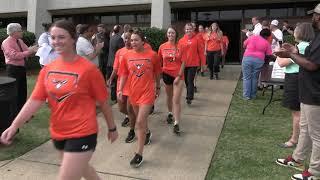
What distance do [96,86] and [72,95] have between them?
0.21 metres

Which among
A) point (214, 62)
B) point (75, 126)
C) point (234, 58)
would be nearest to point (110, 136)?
point (75, 126)

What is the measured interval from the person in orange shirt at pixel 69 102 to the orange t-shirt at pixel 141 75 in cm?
208

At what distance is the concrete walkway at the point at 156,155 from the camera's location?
5109mm

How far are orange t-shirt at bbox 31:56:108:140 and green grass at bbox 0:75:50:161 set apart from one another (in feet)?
8.72

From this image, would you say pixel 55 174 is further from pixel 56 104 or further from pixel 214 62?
pixel 214 62

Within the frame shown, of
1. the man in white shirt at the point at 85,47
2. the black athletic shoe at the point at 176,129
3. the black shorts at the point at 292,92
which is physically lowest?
the black athletic shoe at the point at 176,129

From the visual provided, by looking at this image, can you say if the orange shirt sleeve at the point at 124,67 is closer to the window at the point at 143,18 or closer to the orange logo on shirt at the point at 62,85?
the orange logo on shirt at the point at 62,85

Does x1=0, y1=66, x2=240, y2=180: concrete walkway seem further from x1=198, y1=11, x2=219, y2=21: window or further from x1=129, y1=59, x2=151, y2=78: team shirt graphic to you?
x1=198, y1=11, x2=219, y2=21: window

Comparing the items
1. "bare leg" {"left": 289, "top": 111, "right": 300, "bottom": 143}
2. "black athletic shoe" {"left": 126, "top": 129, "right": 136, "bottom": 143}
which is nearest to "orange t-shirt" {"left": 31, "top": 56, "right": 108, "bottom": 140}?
"black athletic shoe" {"left": 126, "top": 129, "right": 136, "bottom": 143}

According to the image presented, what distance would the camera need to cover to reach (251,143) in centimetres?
631

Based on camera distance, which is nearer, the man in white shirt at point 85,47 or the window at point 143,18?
the man in white shirt at point 85,47

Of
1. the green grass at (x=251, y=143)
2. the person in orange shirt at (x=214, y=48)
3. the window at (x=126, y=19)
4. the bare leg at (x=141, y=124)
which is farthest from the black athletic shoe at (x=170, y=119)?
the window at (x=126, y=19)

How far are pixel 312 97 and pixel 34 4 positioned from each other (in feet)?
63.9

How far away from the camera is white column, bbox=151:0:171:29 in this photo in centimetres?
1827
